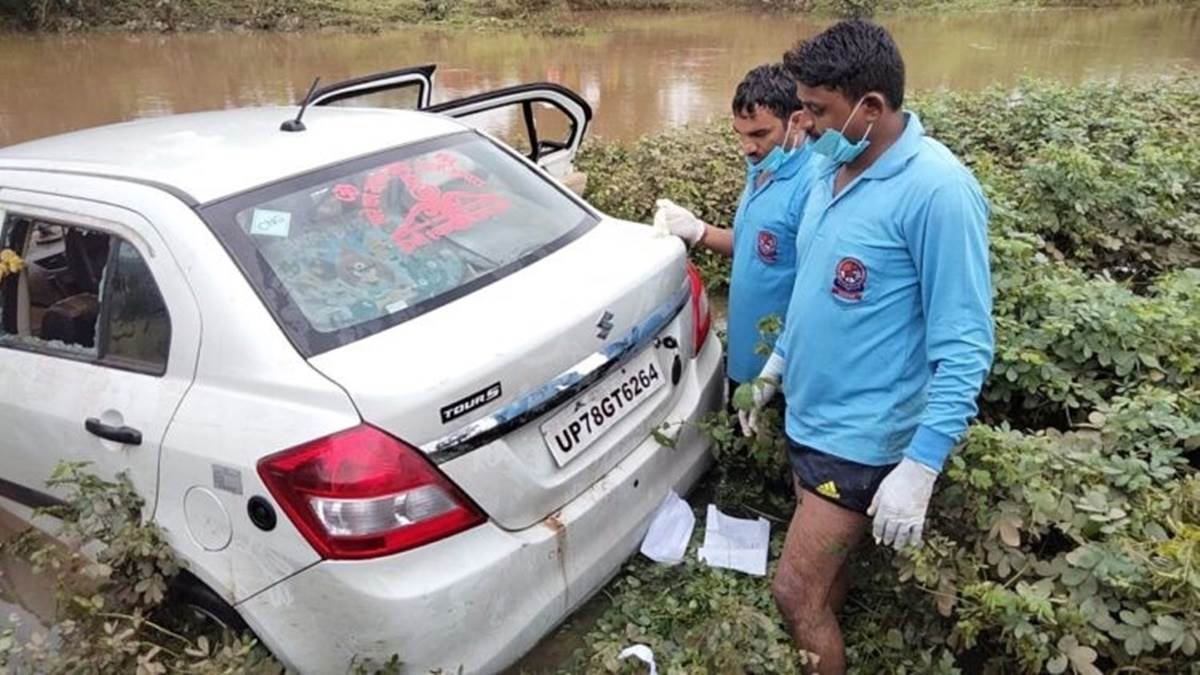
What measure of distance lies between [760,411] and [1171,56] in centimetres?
1884

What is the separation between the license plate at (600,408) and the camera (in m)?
2.30

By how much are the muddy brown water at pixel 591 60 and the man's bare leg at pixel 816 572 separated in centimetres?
973

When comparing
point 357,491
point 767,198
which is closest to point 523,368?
point 357,491

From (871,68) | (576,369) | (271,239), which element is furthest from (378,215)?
(871,68)

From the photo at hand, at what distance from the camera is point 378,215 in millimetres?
2572

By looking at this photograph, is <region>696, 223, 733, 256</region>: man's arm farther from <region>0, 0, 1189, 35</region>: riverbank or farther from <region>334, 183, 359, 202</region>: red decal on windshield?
<region>0, 0, 1189, 35</region>: riverbank

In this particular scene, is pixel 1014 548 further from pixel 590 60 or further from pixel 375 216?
pixel 590 60

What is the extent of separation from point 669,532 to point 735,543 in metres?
0.23

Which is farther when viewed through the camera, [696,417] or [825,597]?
[696,417]

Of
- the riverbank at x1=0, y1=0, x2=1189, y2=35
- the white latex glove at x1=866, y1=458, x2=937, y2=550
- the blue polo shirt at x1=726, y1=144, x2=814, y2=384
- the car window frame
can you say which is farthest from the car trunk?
the riverbank at x1=0, y1=0, x2=1189, y2=35

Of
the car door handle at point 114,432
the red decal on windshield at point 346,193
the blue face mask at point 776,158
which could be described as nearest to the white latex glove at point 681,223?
the blue face mask at point 776,158

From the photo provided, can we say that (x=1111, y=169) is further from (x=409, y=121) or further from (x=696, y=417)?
(x=409, y=121)

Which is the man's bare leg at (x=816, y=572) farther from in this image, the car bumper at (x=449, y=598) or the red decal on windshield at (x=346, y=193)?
the red decal on windshield at (x=346, y=193)

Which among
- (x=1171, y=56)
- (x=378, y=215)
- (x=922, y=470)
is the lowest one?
(x=1171, y=56)
